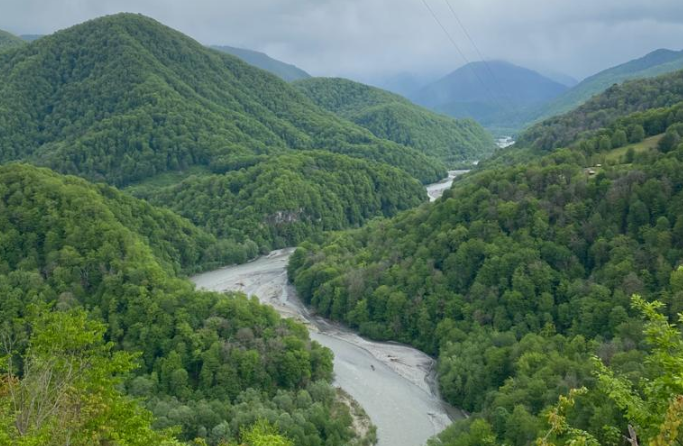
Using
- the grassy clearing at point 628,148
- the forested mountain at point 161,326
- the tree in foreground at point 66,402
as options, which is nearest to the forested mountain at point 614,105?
the grassy clearing at point 628,148

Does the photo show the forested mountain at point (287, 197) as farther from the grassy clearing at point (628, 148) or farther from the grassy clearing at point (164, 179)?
the grassy clearing at point (628, 148)

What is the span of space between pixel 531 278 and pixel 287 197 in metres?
74.6

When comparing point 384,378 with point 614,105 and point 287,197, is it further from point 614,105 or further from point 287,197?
point 614,105

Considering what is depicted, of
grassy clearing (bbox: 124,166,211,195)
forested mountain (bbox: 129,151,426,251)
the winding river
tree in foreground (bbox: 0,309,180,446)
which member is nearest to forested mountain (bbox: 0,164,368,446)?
the winding river

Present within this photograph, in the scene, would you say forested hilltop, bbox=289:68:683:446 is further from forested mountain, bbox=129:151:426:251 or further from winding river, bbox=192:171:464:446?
forested mountain, bbox=129:151:426:251

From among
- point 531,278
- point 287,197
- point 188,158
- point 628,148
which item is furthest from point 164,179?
point 628,148

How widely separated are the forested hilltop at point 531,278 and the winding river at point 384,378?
2305 millimetres

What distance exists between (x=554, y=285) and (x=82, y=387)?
6117 centimetres

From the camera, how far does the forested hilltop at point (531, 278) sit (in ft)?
177

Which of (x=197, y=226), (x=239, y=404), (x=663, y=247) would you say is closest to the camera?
(x=239, y=404)

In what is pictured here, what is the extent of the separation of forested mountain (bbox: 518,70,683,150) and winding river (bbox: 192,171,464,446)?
7194 centimetres

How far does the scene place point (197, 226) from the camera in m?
129

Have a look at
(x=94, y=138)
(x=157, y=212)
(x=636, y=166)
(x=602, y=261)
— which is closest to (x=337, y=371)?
(x=602, y=261)

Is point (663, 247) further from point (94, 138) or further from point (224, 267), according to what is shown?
point (94, 138)
